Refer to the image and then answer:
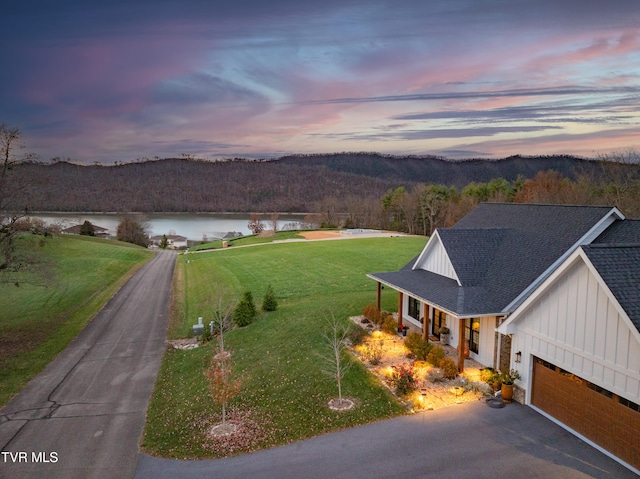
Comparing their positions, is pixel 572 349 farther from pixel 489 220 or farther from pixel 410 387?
pixel 489 220

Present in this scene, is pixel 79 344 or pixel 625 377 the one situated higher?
pixel 625 377

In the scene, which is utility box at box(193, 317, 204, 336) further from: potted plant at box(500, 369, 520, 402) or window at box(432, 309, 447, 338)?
potted plant at box(500, 369, 520, 402)

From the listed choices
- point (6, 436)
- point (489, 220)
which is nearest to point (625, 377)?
point (489, 220)

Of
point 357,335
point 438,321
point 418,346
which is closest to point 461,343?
point 418,346

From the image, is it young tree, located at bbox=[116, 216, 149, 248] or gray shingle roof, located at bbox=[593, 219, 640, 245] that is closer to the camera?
gray shingle roof, located at bbox=[593, 219, 640, 245]

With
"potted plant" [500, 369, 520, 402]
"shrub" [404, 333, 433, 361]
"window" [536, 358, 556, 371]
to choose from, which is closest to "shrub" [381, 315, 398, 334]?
"shrub" [404, 333, 433, 361]

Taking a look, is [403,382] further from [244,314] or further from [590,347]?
[244,314]
